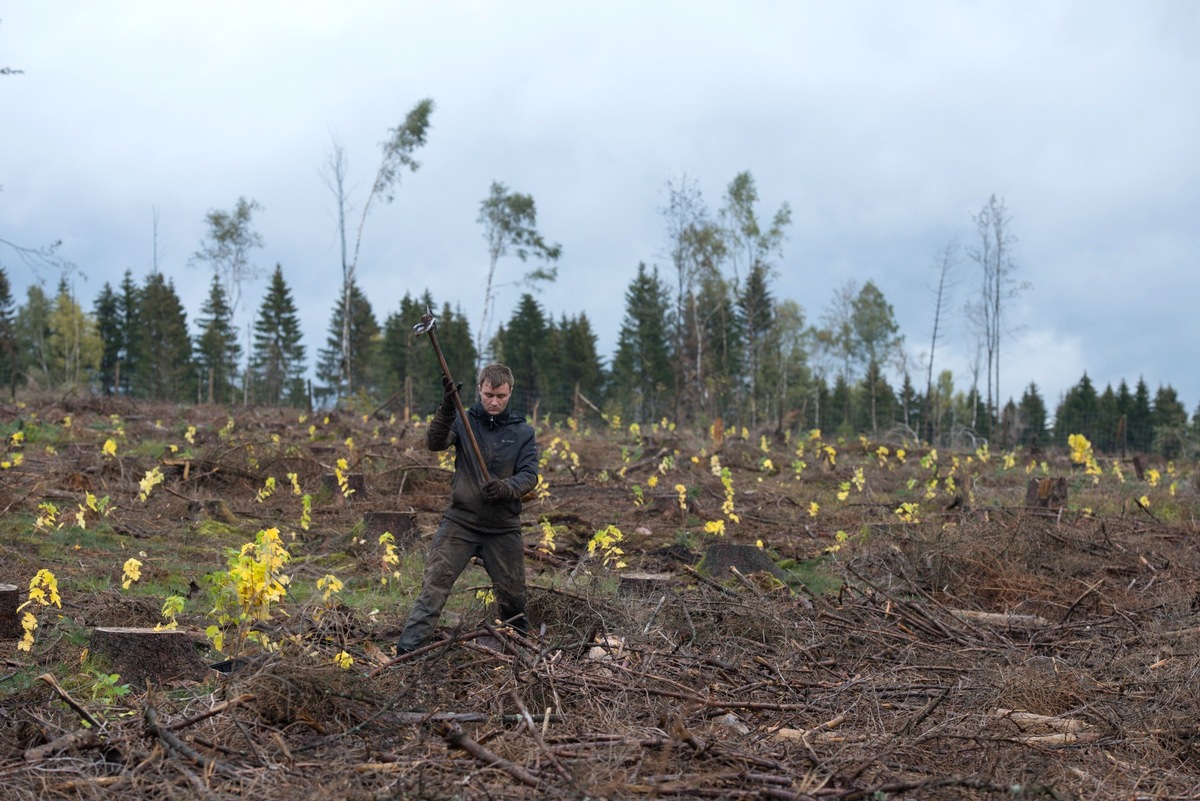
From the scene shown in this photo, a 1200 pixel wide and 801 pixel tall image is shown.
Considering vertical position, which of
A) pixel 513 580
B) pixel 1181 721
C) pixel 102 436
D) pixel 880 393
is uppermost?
pixel 880 393

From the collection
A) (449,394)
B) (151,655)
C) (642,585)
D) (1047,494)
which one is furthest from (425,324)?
(1047,494)

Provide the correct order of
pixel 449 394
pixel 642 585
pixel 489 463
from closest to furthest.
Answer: pixel 449 394 → pixel 489 463 → pixel 642 585

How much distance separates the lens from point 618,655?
5.05 meters

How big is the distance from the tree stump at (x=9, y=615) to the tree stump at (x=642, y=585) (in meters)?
3.73

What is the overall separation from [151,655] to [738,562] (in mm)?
5192

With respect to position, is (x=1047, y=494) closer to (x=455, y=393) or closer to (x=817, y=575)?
(x=817, y=575)

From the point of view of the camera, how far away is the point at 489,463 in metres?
5.78

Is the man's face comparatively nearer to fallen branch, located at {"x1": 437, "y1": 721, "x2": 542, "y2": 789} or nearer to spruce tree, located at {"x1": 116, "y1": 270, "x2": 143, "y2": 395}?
fallen branch, located at {"x1": 437, "y1": 721, "x2": 542, "y2": 789}

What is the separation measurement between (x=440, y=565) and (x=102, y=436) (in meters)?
12.0

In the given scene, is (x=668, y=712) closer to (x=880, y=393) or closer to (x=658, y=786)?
(x=658, y=786)

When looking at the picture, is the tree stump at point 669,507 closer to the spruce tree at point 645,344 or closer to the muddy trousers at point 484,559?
the muddy trousers at point 484,559

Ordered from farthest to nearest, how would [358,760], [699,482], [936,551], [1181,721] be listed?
[699,482] < [936,551] < [1181,721] < [358,760]

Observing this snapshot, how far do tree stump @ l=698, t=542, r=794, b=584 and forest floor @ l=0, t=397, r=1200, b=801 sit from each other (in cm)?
3

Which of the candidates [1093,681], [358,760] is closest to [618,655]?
[358,760]
